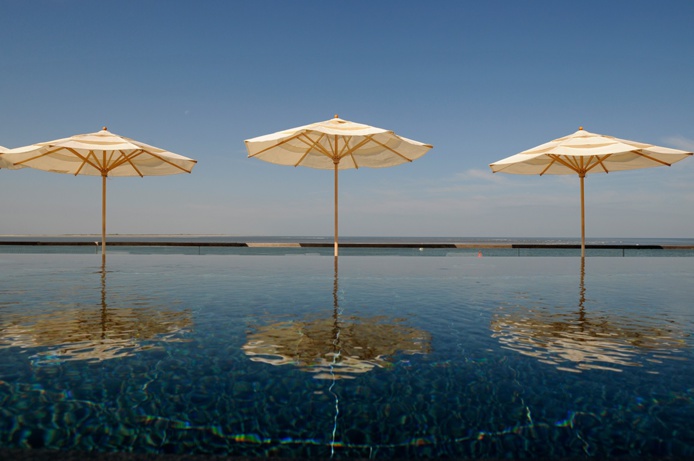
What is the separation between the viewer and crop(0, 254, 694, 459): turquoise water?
2330 millimetres

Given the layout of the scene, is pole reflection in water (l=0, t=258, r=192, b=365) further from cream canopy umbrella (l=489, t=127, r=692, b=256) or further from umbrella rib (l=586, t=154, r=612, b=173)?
umbrella rib (l=586, t=154, r=612, b=173)

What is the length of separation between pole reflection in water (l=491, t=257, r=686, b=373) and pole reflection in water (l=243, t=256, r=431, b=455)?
1.00 meters

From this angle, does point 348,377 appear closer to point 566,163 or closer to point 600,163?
point 566,163

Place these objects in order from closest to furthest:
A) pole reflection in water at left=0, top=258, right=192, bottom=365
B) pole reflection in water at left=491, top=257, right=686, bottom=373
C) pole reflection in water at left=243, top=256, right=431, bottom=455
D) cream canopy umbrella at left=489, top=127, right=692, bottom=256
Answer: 1. pole reflection in water at left=243, top=256, right=431, bottom=455
2. pole reflection in water at left=491, top=257, right=686, bottom=373
3. pole reflection in water at left=0, top=258, right=192, bottom=365
4. cream canopy umbrella at left=489, top=127, right=692, bottom=256

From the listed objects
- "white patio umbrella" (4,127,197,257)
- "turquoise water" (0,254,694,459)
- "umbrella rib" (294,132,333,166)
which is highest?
"umbrella rib" (294,132,333,166)

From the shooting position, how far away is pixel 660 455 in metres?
2.22

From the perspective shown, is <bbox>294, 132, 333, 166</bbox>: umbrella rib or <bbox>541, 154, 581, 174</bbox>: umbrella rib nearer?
<bbox>294, 132, 333, 166</bbox>: umbrella rib

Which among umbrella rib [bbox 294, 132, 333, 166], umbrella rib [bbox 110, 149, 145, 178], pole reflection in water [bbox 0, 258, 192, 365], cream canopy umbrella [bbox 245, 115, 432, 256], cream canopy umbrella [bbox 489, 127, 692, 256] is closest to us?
pole reflection in water [bbox 0, 258, 192, 365]

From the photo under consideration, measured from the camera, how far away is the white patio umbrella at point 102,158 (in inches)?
415

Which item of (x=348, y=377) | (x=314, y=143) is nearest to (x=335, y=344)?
(x=348, y=377)

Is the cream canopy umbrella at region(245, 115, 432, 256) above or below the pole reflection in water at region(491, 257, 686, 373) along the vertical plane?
above

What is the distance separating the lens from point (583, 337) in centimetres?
435

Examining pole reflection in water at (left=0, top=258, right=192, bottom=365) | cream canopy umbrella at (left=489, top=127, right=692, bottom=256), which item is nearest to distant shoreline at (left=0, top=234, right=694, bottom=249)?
cream canopy umbrella at (left=489, top=127, right=692, bottom=256)

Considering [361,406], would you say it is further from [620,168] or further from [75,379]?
[620,168]
